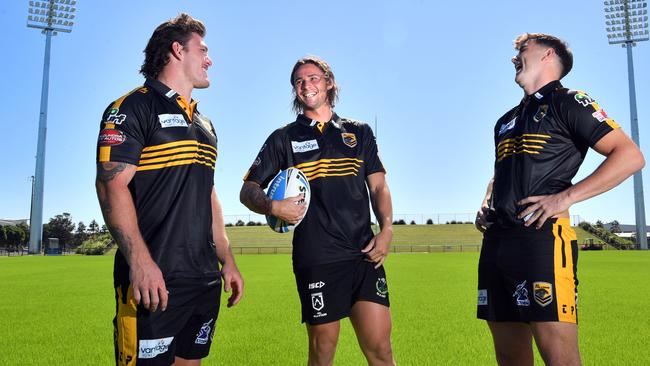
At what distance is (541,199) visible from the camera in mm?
3535

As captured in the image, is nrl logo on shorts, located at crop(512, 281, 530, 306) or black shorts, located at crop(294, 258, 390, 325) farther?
black shorts, located at crop(294, 258, 390, 325)

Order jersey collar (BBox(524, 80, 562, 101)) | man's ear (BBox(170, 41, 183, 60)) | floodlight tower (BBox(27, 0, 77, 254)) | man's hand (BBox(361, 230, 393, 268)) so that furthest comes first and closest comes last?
floodlight tower (BBox(27, 0, 77, 254)), man's hand (BBox(361, 230, 393, 268)), jersey collar (BBox(524, 80, 562, 101)), man's ear (BBox(170, 41, 183, 60))

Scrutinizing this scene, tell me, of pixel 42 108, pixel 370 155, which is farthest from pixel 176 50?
pixel 42 108

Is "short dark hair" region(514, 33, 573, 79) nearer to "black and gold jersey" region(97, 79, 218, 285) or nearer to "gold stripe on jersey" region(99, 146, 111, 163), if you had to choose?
"black and gold jersey" region(97, 79, 218, 285)

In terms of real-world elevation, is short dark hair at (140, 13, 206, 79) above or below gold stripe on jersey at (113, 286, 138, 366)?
above

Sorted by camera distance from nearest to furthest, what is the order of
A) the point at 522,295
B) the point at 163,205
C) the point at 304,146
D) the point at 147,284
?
the point at 147,284, the point at 163,205, the point at 522,295, the point at 304,146

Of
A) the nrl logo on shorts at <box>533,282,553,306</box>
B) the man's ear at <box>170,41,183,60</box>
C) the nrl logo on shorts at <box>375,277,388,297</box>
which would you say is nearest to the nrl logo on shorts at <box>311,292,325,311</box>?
the nrl logo on shorts at <box>375,277,388,297</box>

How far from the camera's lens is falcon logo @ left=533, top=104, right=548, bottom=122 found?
375 cm

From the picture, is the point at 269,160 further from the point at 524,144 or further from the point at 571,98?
the point at 571,98

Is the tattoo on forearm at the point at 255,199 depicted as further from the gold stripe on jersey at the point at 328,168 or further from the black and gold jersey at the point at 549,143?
the black and gold jersey at the point at 549,143

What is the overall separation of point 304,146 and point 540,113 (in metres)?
Result: 1.84

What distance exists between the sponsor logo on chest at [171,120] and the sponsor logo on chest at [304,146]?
134cm

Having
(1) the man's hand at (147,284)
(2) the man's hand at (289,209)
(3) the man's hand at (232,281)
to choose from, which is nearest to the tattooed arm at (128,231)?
(1) the man's hand at (147,284)

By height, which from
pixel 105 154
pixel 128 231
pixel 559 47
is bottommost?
pixel 128 231
